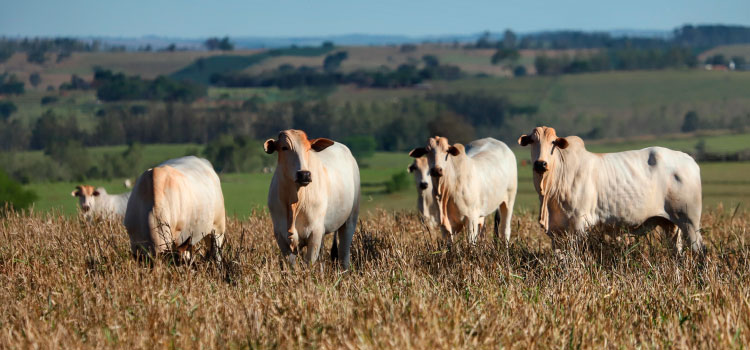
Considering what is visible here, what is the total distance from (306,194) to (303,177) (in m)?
0.64

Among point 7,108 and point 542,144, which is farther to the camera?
point 7,108

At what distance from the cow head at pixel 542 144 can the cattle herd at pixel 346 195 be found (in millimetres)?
11

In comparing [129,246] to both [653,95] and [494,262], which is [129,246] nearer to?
[494,262]

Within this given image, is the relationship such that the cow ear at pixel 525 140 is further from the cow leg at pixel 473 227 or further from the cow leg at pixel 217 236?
the cow leg at pixel 217 236

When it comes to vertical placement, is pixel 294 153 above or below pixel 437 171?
above

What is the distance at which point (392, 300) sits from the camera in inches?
296

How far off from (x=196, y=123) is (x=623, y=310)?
4760 inches

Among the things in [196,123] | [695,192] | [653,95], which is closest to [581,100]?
[653,95]

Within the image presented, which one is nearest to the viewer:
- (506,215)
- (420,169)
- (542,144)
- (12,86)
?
(542,144)

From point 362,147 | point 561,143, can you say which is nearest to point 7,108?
point 362,147

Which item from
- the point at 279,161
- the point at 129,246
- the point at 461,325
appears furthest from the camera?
the point at 129,246

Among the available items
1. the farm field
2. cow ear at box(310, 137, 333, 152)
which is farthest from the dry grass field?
the farm field

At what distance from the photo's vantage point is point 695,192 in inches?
423

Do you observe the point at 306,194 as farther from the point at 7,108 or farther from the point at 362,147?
the point at 7,108
